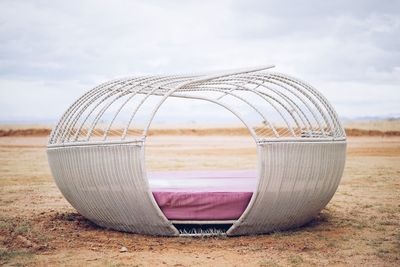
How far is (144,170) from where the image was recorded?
270 inches

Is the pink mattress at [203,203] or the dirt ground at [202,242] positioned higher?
the pink mattress at [203,203]

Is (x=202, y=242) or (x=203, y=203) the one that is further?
(x=202, y=242)

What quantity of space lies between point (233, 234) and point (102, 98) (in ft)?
9.68

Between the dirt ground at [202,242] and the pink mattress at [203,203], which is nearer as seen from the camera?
the dirt ground at [202,242]

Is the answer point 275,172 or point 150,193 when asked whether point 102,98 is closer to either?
point 150,193

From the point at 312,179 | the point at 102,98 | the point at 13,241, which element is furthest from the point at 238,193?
the point at 13,241

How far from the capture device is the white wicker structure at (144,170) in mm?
6988

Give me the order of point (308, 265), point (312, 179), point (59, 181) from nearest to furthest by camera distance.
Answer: point (308, 265) → point (312, 179) → point (59, 181)

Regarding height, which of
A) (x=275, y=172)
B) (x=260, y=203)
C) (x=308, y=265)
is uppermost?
(x=275, y=172)

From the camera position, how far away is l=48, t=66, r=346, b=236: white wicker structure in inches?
275

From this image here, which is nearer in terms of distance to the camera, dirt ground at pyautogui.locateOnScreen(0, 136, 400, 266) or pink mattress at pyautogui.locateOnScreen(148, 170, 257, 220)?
dirt ground at pyautogui.locateOnScreen(0, 136, 400, 266)

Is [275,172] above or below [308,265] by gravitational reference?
above

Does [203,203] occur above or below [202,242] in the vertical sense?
above

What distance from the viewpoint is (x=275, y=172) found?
6977 millimetres
